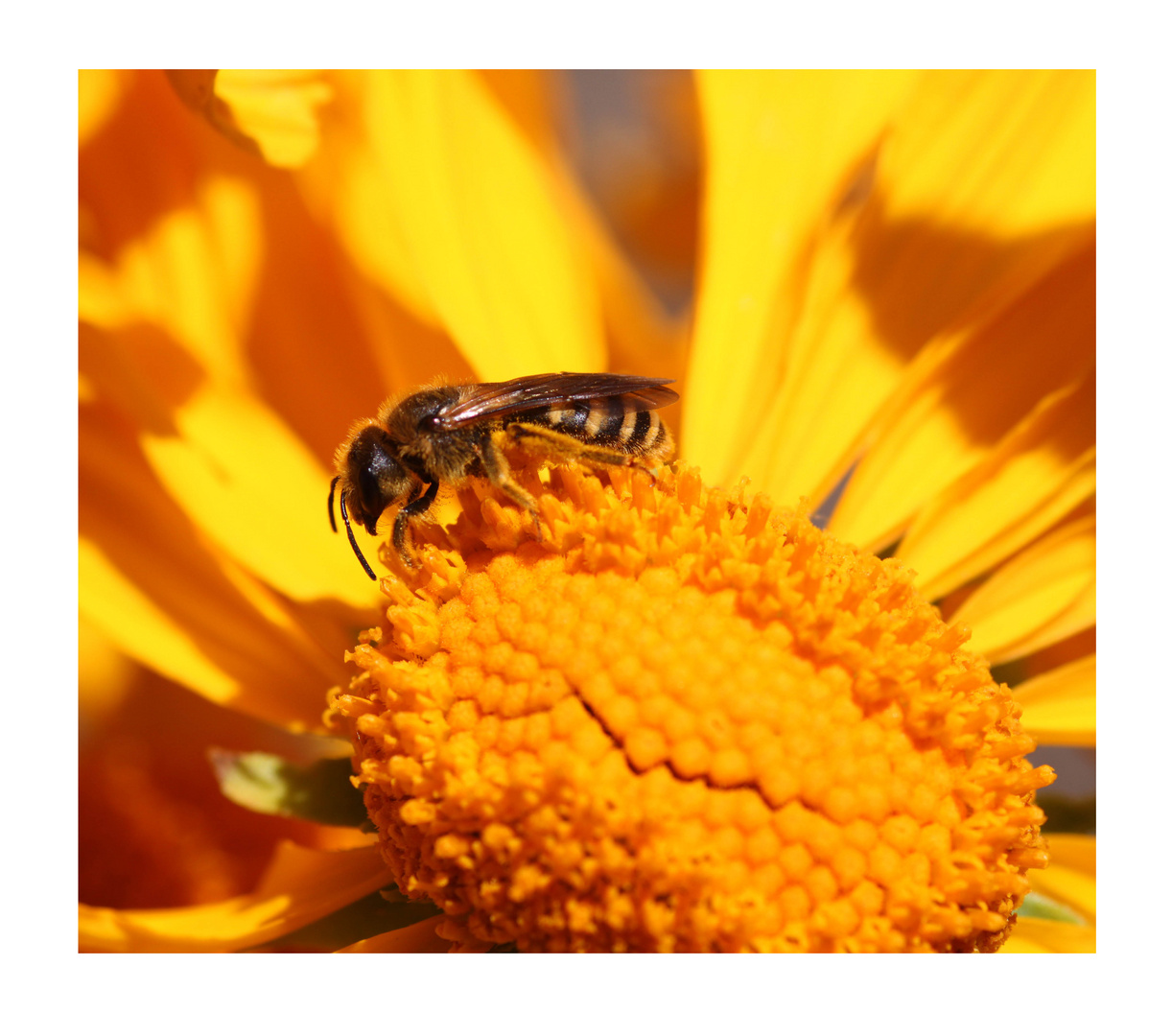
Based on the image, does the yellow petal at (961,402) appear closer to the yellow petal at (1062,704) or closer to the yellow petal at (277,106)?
the yellow petal at (1062,704)

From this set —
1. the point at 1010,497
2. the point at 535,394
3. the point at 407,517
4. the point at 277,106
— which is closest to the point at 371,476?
the point at 407,517

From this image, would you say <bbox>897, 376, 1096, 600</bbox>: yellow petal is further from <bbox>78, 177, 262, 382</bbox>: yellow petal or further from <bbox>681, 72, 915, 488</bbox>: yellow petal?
<bbox>78, 177, 262, 382</bbox>: yellow petal

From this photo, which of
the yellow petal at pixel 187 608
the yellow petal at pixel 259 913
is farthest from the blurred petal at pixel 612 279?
the yellow petal at pixel 259 913

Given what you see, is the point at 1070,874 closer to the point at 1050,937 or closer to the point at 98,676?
the point at 1050,937
